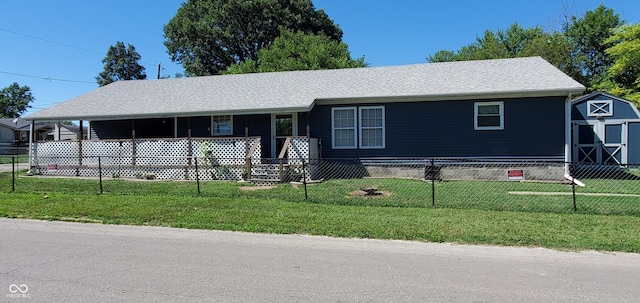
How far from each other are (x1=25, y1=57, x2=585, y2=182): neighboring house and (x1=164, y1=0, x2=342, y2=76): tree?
2340 centimetres

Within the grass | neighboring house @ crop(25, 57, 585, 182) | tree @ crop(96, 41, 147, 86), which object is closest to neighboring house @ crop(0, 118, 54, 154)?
tree @ crop(96, 41, 147, 86)

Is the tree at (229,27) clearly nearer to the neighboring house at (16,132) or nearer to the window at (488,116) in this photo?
the neighboring house at (16,132)

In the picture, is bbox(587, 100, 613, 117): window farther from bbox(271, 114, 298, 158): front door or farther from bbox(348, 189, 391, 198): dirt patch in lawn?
bbox(271, 114, 298, 158): front door

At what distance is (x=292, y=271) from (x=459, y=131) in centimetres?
1185

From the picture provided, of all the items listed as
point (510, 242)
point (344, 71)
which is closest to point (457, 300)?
point (510, 242)

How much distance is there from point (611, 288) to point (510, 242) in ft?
6.83

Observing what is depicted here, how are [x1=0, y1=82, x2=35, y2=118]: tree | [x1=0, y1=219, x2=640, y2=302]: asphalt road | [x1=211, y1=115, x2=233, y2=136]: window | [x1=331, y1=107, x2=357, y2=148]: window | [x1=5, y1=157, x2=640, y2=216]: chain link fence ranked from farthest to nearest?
1. [x1=0, y1=82, x2=35, y2=118]: tree
2. [x1=211, y1=115, x2=233, y2=136]: window
3. [x1=331, y1=107, x2=357, y2=148]: window
4. [x1=5, y1=157, x2=640, y2=216]: chain link fence
5. [x1=0, y1=219, x2=640, y2=302]: asphalt road

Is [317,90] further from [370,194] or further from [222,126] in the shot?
[370,194]

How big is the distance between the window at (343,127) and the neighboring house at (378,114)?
40 mm

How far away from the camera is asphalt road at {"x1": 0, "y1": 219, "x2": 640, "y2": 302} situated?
13.7 ft

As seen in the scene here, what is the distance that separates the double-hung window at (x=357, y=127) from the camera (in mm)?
15977

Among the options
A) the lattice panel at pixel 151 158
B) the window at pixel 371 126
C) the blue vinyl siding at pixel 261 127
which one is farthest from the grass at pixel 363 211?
the blue vinyl siding at pixel 261 127

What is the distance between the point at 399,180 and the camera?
14.3 metres

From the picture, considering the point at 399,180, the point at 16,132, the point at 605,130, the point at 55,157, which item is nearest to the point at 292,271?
the point at 399,180
